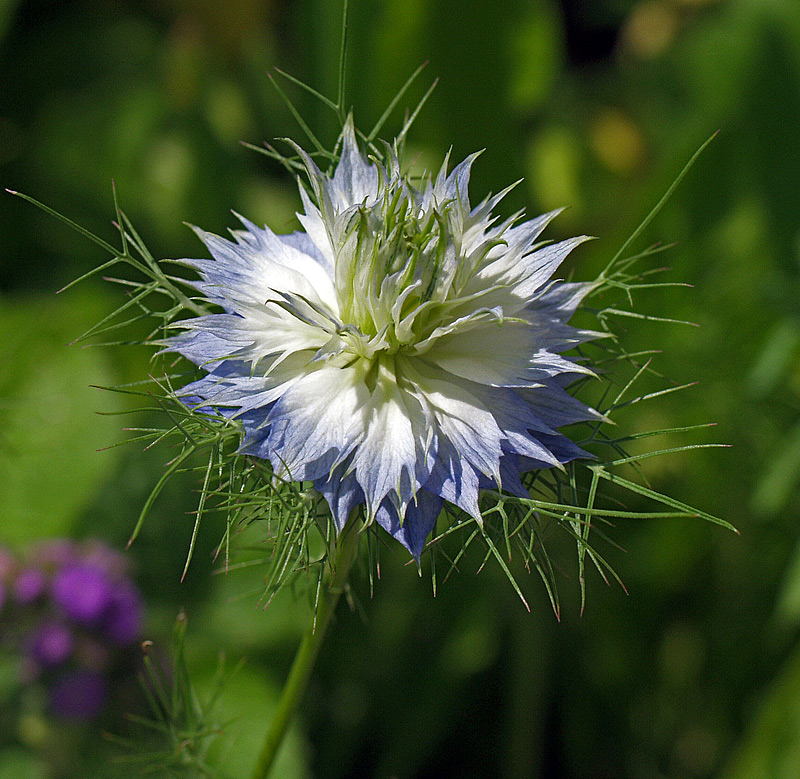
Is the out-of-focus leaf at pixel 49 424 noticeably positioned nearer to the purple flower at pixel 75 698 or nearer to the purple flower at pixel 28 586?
the purple flower at pixel 28 586

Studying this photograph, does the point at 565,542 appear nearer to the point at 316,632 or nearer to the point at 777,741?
the point at 777,741

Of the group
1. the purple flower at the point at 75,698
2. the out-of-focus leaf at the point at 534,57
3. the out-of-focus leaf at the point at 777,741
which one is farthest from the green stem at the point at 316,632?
the out-of-focus leaf at the point at 534,57

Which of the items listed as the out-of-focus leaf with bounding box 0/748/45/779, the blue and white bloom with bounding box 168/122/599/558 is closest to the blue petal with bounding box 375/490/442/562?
the blue and white bloom with bounding box 168/122/599/558

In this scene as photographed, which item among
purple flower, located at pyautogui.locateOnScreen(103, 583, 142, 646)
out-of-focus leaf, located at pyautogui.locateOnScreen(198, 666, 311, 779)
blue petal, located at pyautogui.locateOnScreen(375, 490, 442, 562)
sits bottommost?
out-of-focus leaf, located at pyautogui.locateOnScreen(198, 666, 311, 779)

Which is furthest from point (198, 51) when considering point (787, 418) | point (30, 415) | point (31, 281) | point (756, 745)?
point (756, 745)

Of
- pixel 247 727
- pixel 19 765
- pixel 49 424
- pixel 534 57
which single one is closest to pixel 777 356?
pixel 534 57

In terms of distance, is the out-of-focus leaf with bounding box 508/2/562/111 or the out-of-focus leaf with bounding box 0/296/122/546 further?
the out-of-focus leaf with bounding box 508/2/562/111

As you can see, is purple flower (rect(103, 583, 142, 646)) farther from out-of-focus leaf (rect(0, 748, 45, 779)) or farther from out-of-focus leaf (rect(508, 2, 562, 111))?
out-of-focus leaf (rect(508, 2, 562, 111))
